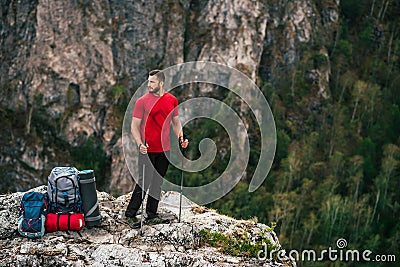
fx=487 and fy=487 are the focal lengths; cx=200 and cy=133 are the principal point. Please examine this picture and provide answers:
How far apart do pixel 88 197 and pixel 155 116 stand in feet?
6.16

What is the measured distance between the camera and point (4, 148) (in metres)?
60.4

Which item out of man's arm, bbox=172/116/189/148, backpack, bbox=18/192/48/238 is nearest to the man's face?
man's arm, bbox=172/116/189/148

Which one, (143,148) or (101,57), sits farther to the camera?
(101,57)

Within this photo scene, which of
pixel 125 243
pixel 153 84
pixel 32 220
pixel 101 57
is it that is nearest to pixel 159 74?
pixel 153 84

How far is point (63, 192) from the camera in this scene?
8.52 meters

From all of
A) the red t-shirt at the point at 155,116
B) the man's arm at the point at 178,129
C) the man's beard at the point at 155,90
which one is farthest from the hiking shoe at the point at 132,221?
the man's beard at the point at 155,90

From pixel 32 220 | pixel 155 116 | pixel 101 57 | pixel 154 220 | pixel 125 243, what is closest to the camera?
pixel 32 220

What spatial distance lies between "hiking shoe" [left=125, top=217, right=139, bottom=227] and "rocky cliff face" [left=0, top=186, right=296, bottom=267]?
0.32ft

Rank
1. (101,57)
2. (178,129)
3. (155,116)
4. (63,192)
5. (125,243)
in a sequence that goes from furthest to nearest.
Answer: (101,57) < (178,129) < (155,116) < (63,192) < (125,243)

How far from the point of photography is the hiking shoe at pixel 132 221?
29.5 ft

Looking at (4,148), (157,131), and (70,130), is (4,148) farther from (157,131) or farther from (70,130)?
(157,131)

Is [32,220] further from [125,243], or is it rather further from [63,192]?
[125,243]

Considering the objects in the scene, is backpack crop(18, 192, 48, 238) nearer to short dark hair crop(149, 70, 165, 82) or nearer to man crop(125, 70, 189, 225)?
man crop(125, 70, 189, 225)

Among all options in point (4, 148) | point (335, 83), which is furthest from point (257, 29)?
point (4, 148)
